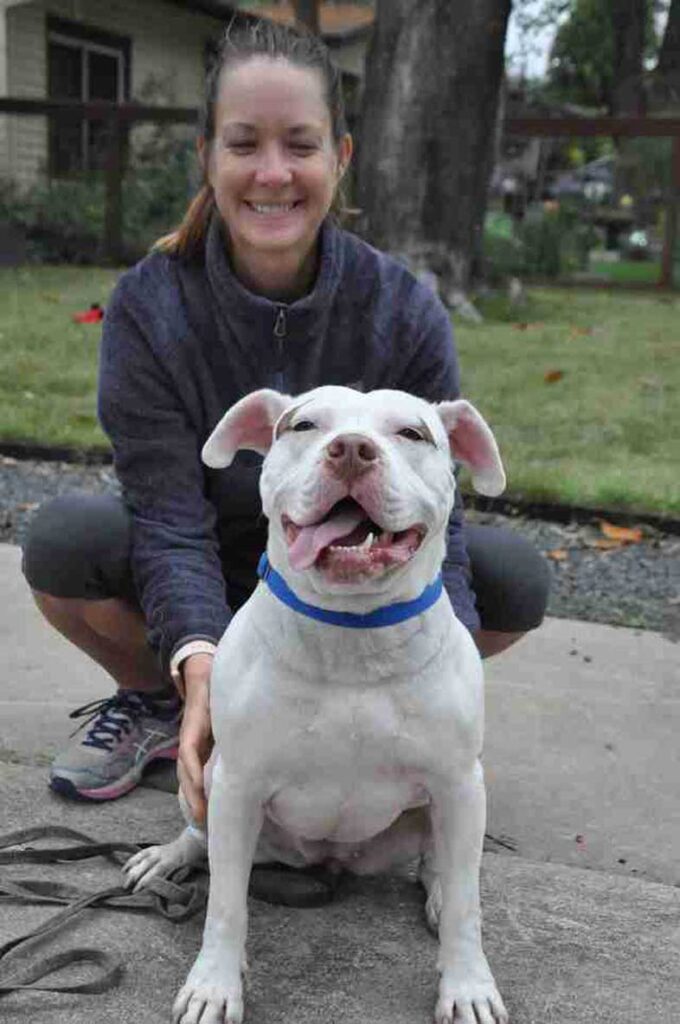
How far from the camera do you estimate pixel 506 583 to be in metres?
2.99

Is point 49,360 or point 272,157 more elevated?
point 272,157

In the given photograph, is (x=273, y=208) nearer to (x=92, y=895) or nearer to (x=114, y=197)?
(x=92, y=895)

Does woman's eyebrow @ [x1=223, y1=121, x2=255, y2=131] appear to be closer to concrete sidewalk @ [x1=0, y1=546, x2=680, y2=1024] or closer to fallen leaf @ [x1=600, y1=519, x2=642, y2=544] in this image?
concrete sidewalk @ [x1=0, y1=546, x2=680, y2=1024]

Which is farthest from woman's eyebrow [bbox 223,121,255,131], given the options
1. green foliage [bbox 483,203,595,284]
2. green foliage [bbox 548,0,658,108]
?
green foliage [bbox 548,0,658,108]

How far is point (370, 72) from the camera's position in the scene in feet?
32.4

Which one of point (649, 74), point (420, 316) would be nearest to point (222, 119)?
point (420, 316)

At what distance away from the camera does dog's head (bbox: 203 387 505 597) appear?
181 cm

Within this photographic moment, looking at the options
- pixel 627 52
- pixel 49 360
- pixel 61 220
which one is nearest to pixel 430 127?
pixel 49 360

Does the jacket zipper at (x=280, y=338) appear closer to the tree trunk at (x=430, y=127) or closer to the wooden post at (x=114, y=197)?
the tree trunk at (x=430, y=127)

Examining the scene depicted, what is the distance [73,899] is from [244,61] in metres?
1.76

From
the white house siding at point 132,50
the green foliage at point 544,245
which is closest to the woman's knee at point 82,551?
the green foliage at point 544,245

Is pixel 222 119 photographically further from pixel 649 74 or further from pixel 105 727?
pixel 649 74

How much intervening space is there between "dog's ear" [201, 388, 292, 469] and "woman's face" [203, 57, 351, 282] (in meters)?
0.69

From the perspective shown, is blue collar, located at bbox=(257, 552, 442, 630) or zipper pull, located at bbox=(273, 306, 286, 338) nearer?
blue collar, located at bbox=(257, 552, 442, 630)
